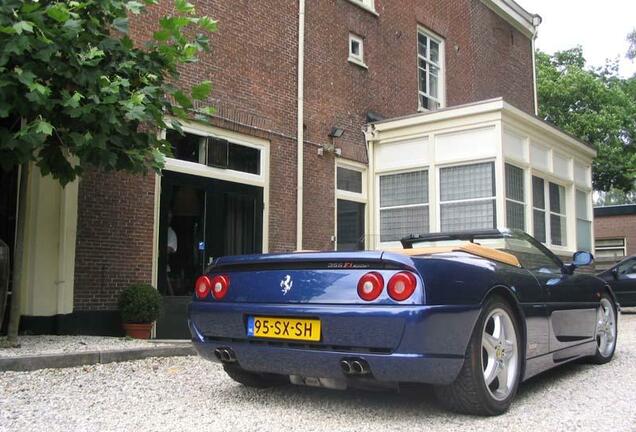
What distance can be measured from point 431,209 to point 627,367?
20.1ft

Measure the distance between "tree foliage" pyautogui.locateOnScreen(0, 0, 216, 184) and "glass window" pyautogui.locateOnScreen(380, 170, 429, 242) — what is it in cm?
637

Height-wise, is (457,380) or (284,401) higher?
(457,380)

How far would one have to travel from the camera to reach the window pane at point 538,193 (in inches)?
477

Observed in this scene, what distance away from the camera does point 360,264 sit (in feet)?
12.2

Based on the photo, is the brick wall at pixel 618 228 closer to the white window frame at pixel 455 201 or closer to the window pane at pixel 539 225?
the window pane at pixel 539 225

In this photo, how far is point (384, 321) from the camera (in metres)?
3.49

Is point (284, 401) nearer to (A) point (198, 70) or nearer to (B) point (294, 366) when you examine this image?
(B) point (294, 366)

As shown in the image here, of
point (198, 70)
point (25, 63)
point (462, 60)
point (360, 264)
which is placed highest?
point (462, 60)

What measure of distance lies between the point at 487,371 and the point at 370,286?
39.8 inches

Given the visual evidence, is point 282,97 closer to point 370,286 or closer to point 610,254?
point 370,286

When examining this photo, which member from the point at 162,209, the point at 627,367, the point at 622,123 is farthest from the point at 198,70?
the point at 622,123

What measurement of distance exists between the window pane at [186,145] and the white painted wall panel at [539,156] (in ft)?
21.6

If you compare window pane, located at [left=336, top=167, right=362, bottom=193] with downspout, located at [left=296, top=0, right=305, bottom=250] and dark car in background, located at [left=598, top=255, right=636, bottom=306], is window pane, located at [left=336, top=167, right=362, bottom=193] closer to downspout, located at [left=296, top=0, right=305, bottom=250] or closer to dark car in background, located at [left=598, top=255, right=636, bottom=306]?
downspout, located at [left=296, top=0, right=305, bottom=250]

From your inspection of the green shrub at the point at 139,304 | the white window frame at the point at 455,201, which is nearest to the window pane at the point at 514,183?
the white window frame at the point at 455,201
